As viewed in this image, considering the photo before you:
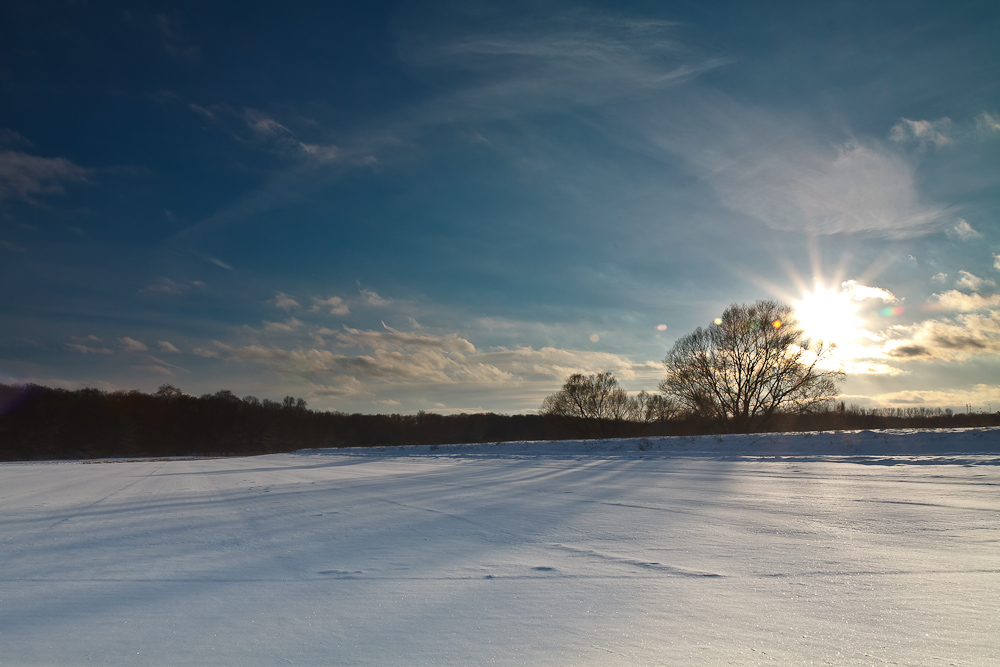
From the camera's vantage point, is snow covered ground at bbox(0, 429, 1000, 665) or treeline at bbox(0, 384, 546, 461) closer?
snow covered ground at bbox(0, 429, 1000, 665)

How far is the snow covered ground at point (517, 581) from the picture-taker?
69.4 inches

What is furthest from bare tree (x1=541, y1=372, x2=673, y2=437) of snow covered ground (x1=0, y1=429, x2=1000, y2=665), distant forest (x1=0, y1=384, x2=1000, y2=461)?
snow covered ground (x1=0, y1=429, x2=1000, y2=665)

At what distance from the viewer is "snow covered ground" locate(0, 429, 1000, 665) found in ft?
5.78

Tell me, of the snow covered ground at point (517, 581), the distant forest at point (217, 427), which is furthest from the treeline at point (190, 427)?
the snow covered ground at point (517, 581)

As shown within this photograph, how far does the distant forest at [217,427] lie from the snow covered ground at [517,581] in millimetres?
34411

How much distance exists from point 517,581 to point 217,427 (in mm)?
85368

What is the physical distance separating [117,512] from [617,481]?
6.01 meters

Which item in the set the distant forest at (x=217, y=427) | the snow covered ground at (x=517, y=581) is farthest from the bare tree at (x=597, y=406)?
the snow covered ground at (x=517, y=581)

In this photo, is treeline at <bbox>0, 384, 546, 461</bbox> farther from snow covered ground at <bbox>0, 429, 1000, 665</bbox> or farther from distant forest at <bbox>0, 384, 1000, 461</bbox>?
snow covered ground at <bbox>0, 429, 1000, 665</bbox>

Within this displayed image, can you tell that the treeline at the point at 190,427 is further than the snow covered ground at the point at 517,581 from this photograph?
Yes

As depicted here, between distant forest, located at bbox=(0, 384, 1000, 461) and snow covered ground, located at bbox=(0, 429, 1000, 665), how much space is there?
113 feet

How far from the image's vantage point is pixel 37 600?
7.74 feet

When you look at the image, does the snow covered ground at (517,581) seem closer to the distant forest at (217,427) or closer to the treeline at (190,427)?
the distant forest at (217,427)

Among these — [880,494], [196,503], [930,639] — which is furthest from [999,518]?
[196,503]
